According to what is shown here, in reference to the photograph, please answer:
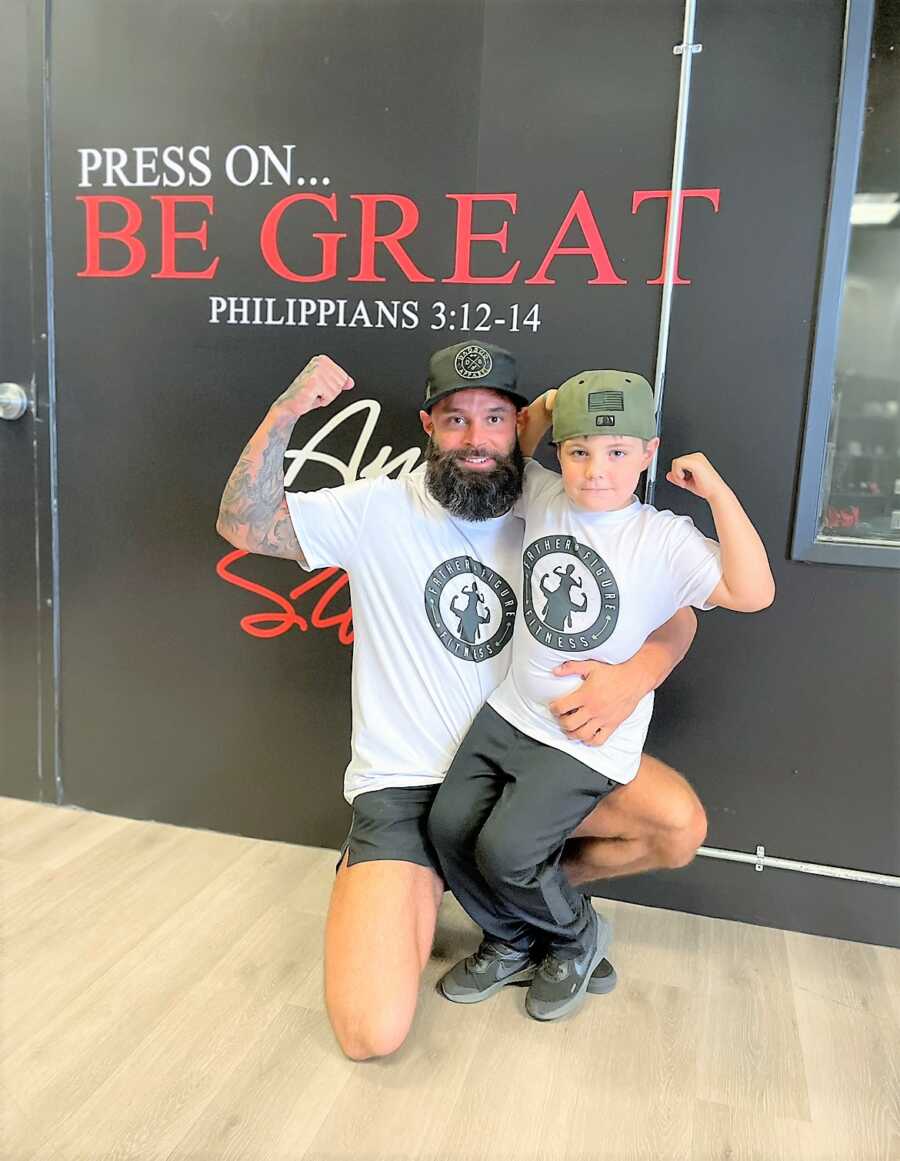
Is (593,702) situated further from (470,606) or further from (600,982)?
(600,982)

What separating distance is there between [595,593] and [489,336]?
71 centimetres

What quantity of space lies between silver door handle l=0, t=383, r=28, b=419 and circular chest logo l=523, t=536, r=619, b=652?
1484 mm

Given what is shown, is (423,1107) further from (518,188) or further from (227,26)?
(227,26)

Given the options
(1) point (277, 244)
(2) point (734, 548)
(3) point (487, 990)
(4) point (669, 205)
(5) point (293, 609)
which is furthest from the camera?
(5) point (293, 609)

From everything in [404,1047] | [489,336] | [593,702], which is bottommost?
[404,1047]

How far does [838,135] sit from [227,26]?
137cm

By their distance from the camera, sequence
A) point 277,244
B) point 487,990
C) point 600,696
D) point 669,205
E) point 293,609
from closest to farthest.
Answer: point 600,696 < point 487,990 < point 669,205 < point 277,244 < point 293,609

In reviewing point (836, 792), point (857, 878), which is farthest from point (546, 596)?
point (857, 878)

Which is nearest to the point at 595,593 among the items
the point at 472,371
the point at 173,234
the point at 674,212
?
the point at 472,371

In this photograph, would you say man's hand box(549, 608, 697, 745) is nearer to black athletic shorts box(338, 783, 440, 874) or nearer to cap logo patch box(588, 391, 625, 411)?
black athletic shorts box(338, 783, 440, 874)

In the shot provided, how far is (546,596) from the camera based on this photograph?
1.77m

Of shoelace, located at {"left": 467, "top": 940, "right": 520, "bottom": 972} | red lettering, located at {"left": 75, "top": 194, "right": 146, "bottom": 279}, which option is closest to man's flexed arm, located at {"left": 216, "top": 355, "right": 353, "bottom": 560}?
red lettering, located at {"left": 75, "top": 194, "right": 146, "bottom": 279}

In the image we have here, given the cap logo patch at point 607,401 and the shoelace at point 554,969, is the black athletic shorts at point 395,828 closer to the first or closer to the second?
the shoelace at point 554,969

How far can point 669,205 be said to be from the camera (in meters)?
1.97
